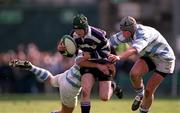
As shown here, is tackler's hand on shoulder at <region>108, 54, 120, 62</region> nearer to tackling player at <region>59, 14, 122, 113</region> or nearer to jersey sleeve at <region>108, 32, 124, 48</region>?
tackling player at <region>59, 14, 122, 113</region>

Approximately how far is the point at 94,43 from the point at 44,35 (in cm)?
2376

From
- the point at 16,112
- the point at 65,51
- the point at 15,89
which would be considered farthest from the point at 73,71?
the point at 15,89

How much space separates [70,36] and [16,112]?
12.9ft

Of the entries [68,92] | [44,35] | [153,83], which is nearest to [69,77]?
[68,92]

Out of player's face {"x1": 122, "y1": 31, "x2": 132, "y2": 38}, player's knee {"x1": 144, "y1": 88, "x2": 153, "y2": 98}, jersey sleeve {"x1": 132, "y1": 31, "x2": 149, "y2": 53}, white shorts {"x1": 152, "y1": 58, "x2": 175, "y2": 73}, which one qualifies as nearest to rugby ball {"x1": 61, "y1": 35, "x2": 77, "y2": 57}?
jersey sleeve {"x1": 132, "y1": 31, "x2": 149, "y2": 53}

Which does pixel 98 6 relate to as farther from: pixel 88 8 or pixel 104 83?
pixel 104 83

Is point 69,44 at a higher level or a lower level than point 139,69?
higher

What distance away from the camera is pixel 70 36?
58.9ft

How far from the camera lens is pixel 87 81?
1777 cm

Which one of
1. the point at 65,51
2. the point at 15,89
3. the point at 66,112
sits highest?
the point at 65,51

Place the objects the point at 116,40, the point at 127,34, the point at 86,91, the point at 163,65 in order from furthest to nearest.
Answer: the point at 163,65
the point at 116,40
the point at 127,34
the point at 86,91

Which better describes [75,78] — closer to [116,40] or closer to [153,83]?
[116,40]

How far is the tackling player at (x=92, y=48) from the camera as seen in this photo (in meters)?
17.7

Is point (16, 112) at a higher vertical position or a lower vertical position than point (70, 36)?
lower
